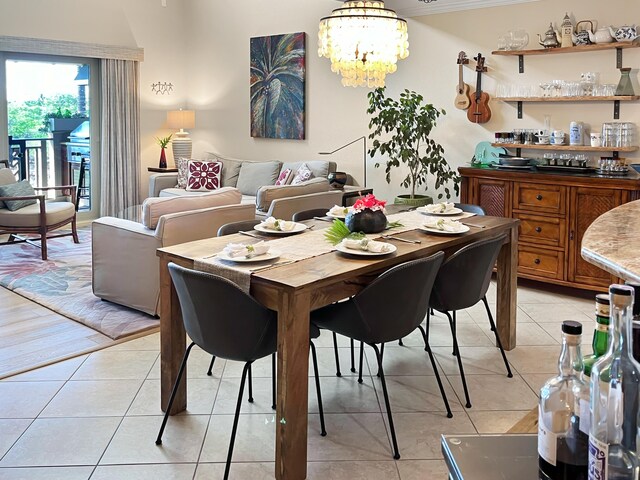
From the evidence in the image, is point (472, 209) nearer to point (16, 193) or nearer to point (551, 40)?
point (551, 40)

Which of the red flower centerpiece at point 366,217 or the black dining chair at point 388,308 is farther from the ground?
the red flower centerpiece at point 366,217

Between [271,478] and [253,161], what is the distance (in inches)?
236

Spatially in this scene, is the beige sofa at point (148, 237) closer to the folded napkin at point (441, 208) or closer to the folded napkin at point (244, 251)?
the folded napkin at point (441, 208)

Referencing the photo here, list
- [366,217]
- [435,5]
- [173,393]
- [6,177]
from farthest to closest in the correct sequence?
[6,177]
[435,5]
[366,217]
[173,393]

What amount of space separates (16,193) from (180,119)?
8.26ft

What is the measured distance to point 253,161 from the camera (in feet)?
27.3

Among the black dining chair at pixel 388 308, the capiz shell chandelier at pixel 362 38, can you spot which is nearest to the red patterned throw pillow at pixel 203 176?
the capiz shell chandelier at pixel 362 38

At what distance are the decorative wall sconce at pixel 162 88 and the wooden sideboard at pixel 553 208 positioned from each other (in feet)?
15.9

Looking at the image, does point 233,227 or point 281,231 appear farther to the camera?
point 233,227

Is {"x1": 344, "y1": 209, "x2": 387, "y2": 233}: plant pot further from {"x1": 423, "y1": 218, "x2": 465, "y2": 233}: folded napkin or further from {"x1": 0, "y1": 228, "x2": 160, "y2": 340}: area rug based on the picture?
{"x1": 0, "y1": 228, "x2": 160, "y2": 340}: area rug

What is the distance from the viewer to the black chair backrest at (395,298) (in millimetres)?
2869

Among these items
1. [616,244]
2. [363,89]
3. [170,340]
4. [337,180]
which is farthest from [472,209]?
[363,89]

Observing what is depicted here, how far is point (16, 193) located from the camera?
22.3 feet

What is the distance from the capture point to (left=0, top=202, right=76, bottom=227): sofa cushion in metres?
6.53
